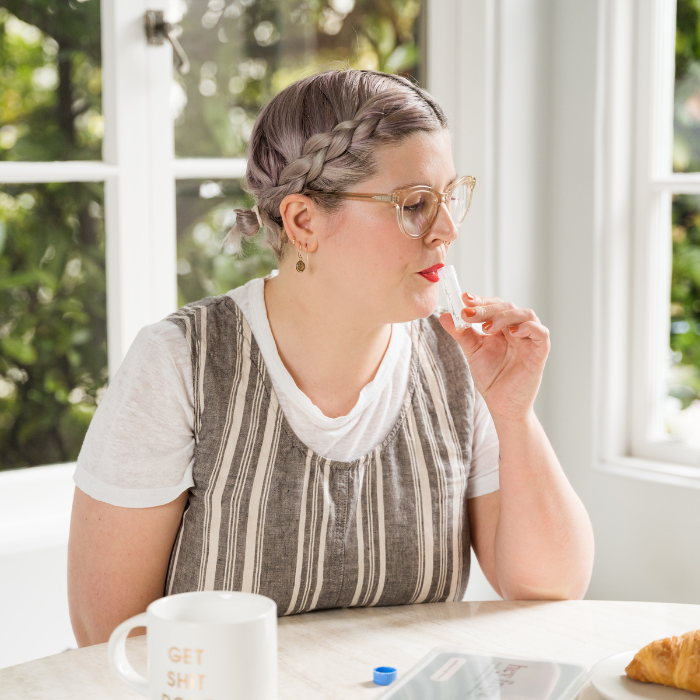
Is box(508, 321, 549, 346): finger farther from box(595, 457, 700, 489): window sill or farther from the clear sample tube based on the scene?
box(595, 457, 700, 489): window sill

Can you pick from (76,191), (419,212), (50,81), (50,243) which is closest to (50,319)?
(50,243)

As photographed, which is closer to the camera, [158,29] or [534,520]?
[534,520]

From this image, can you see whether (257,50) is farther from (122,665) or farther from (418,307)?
(122,665)

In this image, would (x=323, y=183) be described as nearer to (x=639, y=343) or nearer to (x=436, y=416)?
(x=436, y=416)

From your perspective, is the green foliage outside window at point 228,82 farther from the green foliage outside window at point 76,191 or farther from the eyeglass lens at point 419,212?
the eyeglass lens at point 419,212

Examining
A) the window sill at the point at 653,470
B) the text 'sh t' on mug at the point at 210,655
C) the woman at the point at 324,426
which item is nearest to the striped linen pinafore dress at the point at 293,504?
the woman at the point at 324,426

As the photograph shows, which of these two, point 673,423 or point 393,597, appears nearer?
point 393,597

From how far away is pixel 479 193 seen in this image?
224 cm

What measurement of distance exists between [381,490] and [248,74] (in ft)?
4.08

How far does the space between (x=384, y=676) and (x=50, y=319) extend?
1.34 meters

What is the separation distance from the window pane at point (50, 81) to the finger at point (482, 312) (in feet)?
3.43

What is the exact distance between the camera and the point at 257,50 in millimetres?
2094

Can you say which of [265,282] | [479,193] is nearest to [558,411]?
[479,193]

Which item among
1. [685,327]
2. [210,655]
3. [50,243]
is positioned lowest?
[210,655]
